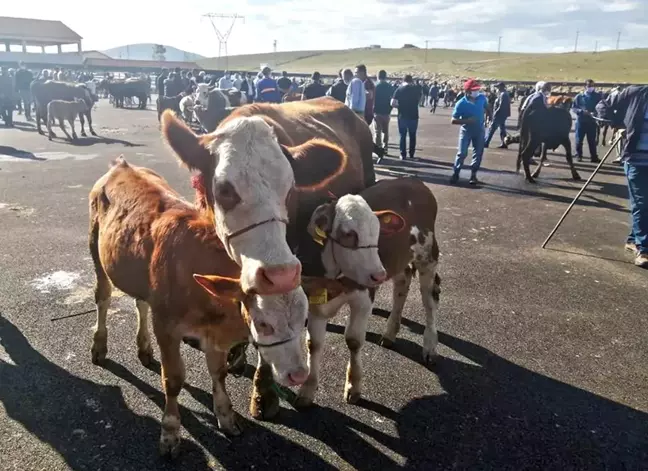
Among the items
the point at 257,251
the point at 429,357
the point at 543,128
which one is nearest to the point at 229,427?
the point at 257,251

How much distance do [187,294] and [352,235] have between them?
1.13 meters

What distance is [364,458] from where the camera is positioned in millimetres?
3258

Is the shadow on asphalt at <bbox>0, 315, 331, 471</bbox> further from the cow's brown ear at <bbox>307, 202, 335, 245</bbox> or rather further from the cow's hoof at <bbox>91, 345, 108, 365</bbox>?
the cow's brown ear at <bbox>307, 202, 335, 245</bbox>

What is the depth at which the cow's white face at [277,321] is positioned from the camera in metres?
2.64

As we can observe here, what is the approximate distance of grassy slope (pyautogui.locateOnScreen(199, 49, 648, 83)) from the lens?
76188 mm

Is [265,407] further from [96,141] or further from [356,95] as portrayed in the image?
[96,141]

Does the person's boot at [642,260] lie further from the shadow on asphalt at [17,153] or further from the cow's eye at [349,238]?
the shadow on asphalt at [17,153]

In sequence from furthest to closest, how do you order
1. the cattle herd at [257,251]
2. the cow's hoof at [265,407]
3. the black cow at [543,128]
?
the black cow at [543,128] < the cow's hoof at [265,407] < the cattle herd at [257,251]

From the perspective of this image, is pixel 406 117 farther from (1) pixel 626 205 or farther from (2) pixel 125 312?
(2) pixel 125 312

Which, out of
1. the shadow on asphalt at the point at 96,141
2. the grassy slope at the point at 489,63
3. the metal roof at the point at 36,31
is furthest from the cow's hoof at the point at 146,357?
the metal roof at the point at 36,31

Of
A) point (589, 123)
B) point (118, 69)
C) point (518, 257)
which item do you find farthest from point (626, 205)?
point (118, 69)

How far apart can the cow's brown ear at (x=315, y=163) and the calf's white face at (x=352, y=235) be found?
0.93 ft

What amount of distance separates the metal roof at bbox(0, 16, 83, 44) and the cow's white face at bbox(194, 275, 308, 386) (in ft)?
256

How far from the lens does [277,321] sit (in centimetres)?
266
